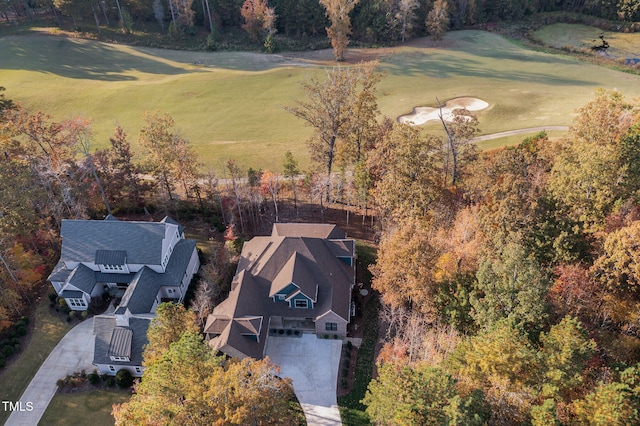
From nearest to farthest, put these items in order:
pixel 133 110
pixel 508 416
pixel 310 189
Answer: pixel 508 416 → pixel 310 189 → pixel 133 110

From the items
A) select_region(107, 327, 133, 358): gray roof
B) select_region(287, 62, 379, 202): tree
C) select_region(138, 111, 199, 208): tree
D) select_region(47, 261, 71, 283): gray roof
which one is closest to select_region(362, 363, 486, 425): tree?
select_region(107, 327, 133, 358): gray roof

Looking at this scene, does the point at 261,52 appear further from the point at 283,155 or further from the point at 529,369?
the point at 529,369

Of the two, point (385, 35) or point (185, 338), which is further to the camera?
point (385, 35)

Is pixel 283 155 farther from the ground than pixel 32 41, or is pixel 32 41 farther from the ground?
pixel 32 41

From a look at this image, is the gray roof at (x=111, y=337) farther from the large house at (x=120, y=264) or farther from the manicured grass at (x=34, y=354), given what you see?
the manicured grass at (x=34, y=354)

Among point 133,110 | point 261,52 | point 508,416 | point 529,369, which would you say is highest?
point 261,52

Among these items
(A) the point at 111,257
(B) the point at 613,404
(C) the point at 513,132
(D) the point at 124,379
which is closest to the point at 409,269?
(B) the point at 613,404

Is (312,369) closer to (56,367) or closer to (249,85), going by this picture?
(56,367)

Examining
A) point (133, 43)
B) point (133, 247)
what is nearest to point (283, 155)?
point (133, 247)
